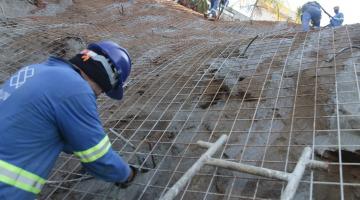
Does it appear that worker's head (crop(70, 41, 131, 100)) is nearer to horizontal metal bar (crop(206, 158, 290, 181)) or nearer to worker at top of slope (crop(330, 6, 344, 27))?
horizontal metal bar (crop(206, 158, 290, 181))

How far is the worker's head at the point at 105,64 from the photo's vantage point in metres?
2.04

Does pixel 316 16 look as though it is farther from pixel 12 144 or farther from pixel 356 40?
pixel 12 144

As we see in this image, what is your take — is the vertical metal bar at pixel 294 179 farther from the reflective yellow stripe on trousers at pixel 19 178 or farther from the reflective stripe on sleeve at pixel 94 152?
the reflective yellow stripe on trousers at pixel 19 178

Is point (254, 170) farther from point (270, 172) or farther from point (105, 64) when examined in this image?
point (105, 64)

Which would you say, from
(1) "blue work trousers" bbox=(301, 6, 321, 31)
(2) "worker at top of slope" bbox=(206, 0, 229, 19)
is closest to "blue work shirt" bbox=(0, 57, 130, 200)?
(1) "blue work trousers" bbox=(301, 6, 321, 31)

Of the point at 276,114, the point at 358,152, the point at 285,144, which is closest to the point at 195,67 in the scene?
the point at 276,114

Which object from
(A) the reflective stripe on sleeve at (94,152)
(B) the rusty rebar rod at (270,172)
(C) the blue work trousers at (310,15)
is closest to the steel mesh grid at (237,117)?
(B) the rusty rebar rod at (270,172)

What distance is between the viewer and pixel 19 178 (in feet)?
5.67

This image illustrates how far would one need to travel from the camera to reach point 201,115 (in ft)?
11.2

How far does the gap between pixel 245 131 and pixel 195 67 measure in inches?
68.0

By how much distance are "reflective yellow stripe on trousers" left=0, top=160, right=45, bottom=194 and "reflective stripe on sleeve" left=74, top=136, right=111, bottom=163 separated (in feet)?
0.75

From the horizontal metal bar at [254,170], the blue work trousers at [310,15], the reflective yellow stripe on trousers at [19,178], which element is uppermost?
the reflective yellow stripe on trousers at [19,178]

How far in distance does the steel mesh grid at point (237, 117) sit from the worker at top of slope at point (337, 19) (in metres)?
5.57

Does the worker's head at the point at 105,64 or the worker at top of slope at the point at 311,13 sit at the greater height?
the worker's head at the point at 105,64
